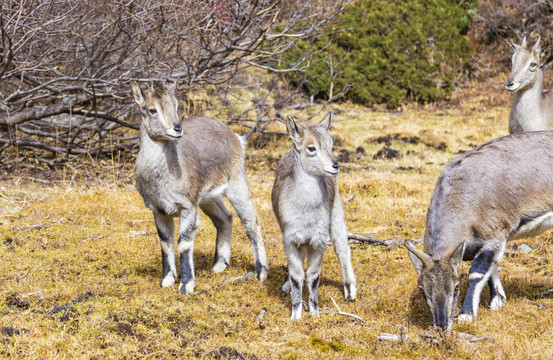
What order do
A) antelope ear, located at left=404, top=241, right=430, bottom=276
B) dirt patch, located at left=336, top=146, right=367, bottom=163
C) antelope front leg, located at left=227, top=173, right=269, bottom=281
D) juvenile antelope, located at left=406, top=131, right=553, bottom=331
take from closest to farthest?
antelope ear, located at left=404, top=241, right=430, bottom=276 < juvenile antelope, located at left=406, top=131, right=553, bottom=331 < antelope front leg, located at left=227, top=173, right=269, bottom=281 < dirt patch, located at left=336, top=146, right=367, bottom=163

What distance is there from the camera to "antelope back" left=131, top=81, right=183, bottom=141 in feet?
22.6

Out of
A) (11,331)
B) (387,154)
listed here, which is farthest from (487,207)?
(387,154)

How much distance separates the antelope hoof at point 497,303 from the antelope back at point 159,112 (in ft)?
12.2

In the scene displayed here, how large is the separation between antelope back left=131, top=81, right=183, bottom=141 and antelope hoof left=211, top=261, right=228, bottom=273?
1857 millimetres

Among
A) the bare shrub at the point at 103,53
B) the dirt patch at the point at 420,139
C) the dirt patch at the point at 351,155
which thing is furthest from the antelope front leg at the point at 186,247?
the dirt patch at the point at 420,139

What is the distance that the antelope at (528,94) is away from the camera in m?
10.3

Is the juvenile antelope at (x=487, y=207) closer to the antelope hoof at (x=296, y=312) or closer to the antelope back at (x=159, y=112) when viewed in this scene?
the antelope hoof at (x=296, y=312)

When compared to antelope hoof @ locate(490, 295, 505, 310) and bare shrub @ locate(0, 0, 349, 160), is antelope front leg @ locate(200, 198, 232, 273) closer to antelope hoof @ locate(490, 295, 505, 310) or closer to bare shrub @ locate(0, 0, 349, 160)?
antelope hoof @ locate(490, 295, 505, 310)

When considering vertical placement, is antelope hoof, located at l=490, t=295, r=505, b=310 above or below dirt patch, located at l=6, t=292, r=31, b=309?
above

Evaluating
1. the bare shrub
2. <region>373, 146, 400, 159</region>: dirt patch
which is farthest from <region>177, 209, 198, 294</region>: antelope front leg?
<region>373, 146, 400, 159</region>: dirt patch

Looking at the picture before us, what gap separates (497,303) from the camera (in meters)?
6.49

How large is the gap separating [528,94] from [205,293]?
6.56m

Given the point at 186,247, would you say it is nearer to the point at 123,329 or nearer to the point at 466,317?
the point at 123,329

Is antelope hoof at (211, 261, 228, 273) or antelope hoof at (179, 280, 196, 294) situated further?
antelope hoof at (211, 261, 228, 273)
